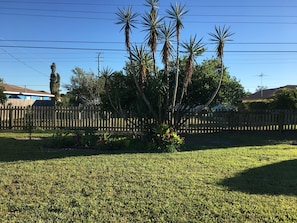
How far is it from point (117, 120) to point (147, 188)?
10698mm

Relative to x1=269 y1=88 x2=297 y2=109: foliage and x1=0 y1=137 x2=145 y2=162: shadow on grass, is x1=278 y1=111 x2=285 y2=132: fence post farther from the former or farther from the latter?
x1=0 y1=137 x2=145 y2=162: shadow on grass

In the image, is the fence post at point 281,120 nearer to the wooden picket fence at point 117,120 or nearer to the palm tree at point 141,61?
the wooden picket fence at point 117,120

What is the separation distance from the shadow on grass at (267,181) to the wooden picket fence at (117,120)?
7818 mm

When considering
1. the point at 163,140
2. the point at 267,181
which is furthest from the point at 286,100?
the point at 267,181

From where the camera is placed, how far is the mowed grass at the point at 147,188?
419 centimetres

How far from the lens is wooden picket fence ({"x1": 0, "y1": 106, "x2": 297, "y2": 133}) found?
15431 mm

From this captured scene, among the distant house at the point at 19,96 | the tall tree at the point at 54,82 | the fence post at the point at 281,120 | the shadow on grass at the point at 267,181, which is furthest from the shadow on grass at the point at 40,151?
the tall tree at the point at 54,82

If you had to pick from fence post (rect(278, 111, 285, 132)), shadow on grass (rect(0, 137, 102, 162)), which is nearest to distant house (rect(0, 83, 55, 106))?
shadow on grass (rect(0, 137, 102, 162))

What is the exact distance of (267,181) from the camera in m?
5.92

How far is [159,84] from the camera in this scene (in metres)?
10.3

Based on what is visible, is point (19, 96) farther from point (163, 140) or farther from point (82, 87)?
point (163, 140)

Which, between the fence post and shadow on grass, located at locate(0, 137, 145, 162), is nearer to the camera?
shadow on grass, located at locate(0, 137, 145, 162)

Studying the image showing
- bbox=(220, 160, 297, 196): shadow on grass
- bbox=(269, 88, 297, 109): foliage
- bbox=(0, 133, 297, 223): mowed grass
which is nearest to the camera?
bbox=(0, 133, 297, 223): mowed grass

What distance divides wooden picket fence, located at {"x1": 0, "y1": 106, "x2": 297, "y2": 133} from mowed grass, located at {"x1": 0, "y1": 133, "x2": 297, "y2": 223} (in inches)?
270
